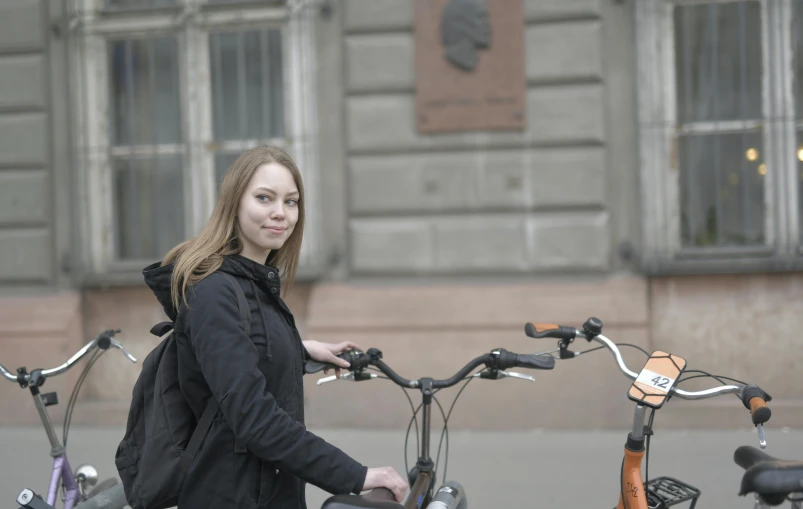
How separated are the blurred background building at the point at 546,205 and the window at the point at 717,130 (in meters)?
0.02

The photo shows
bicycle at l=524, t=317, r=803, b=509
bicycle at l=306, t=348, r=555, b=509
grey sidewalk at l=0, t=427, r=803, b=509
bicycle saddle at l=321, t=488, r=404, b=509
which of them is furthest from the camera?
grey sidewalk at l=0, t=427, r=803, b=509

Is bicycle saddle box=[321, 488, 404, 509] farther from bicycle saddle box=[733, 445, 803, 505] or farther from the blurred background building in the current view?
the blurred background building

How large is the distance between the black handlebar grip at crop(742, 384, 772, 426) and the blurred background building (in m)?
3.50

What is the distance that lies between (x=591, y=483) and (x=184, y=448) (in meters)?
3.33

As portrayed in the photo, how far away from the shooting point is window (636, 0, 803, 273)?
5891 millimetres

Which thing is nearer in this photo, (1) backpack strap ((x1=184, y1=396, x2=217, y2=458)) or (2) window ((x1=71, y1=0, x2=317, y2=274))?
(1) backpack strap ((x1=184, y1=396, x2=217, y2=458))

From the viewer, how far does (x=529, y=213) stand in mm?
6020

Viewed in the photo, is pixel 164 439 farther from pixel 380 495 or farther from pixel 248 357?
pixel 380 495

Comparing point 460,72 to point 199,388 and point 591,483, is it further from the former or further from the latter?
point 199,388

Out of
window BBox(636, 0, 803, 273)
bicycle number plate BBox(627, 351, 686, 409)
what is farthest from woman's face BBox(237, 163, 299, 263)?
window BBox(636, 0, 803, 273)

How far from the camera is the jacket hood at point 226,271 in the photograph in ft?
6.95

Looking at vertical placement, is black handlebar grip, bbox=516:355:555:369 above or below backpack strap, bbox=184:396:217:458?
above

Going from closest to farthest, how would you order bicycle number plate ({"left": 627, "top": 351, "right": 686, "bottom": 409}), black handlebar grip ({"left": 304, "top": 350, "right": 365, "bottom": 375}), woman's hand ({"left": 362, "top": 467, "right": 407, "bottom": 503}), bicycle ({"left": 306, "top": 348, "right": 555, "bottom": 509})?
woman's hand ({"left": 362, "top": 467, "right": 407, "bottom": 503}) → bicycle number plate ({"left": 627, "top": 351, "right": 686, "bottom": 409}) → bicycle ({"left": 306, "top": 348, "right": 555, "bottom": 509}) → black handlebar grip ({"left": 304, "top": 350, "right": 365, "bottom": 375})

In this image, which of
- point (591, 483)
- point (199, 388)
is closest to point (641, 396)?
point (199, 388)
